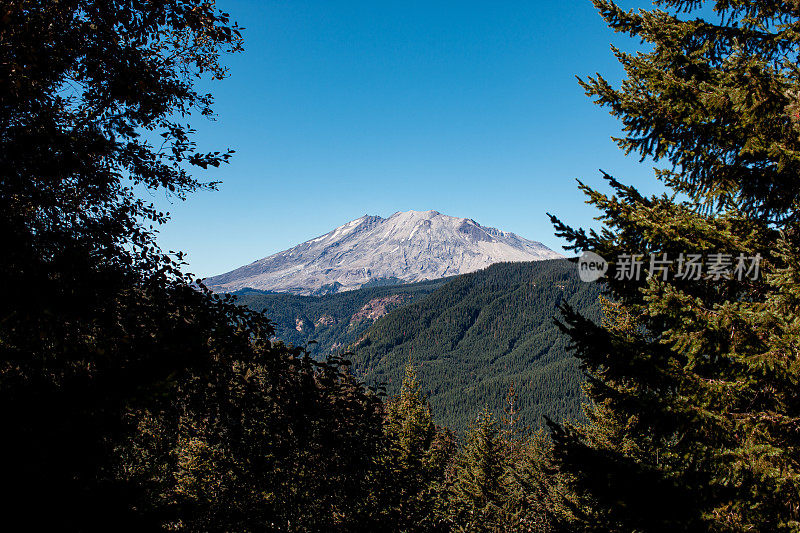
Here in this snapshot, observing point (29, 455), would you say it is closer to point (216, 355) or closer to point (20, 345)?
point (20, 345)

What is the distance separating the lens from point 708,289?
509cm

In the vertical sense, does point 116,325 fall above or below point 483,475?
above

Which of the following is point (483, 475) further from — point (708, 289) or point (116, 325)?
point (116, 325)

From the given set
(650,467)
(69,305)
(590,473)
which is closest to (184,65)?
(69,305)

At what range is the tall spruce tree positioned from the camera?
3.96 meters

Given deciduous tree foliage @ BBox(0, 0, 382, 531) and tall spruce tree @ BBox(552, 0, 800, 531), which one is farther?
tall spruce tree @ BBox(552, 0, 800, 531)

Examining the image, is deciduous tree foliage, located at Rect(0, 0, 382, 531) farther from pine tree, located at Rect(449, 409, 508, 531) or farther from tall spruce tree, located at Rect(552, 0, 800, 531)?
pine tree, located at Rect(449, 409, 508, 531)

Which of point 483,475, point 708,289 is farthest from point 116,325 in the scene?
point 483,475

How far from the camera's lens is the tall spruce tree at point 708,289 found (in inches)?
156

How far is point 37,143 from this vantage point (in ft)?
12.8

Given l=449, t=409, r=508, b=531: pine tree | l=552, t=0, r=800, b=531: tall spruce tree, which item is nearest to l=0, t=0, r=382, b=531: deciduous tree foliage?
l=552, t=0, r=800, b=531: tall spruce tree

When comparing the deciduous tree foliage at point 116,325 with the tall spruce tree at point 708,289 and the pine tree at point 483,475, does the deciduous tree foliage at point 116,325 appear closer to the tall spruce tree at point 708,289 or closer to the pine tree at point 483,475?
the tall spruce tree at point 708,289

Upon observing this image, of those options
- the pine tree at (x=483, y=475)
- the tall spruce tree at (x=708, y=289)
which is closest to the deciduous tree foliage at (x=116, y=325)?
the tall spruce tree at (x=708, y=289)

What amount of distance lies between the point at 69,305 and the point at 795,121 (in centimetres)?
744
